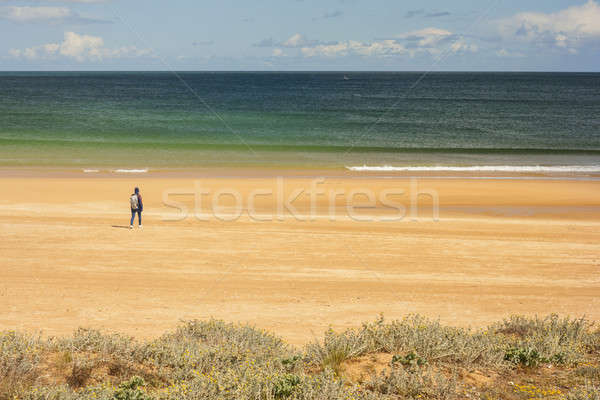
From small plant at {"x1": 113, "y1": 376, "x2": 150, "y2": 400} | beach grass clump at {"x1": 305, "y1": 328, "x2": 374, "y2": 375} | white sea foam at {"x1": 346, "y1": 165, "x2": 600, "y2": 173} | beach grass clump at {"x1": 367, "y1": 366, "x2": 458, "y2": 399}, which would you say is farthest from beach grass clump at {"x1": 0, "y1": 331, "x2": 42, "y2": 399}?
white sea foam at {"x1": 346, "y1": 165, "x2": 600, "y2": 173}

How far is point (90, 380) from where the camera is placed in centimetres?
604

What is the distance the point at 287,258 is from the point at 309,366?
736cm

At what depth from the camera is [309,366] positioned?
21.9ft

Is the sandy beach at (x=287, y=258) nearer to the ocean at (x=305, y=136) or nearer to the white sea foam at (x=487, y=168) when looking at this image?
the white sea foam at (x=487, y=168)

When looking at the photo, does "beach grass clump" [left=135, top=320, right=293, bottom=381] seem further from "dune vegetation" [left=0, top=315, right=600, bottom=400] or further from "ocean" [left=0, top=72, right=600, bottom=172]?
"ocean" [left=0, top=72, right=600, bottom=172]

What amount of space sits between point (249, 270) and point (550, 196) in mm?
16371

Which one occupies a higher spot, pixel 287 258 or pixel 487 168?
pixel 487 168

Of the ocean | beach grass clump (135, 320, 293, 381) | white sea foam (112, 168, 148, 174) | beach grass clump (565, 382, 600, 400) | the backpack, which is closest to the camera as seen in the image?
beach grass clump (565, 382, 600, 400)

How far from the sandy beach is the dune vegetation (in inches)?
91.9

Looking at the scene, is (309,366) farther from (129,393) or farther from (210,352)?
(129,393)

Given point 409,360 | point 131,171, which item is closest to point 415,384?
point 409,360

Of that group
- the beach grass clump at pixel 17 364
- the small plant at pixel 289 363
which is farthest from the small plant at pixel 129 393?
the small plant at pixel 289 363

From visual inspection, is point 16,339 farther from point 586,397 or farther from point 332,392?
point 586,397

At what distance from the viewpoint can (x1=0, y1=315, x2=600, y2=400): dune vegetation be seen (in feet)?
18.1
